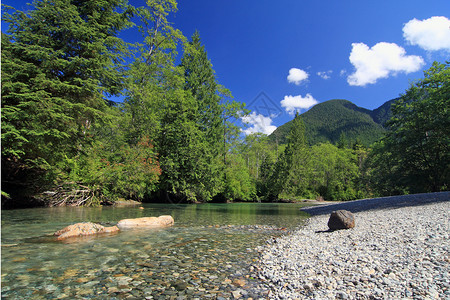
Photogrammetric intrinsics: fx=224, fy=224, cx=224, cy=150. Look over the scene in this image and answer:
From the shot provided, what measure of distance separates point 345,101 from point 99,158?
198946 millimetres

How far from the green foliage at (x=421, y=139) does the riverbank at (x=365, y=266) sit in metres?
20.3

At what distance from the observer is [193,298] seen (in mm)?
3467

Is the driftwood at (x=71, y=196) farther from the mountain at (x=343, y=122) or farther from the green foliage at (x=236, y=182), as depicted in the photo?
the mountain at (x=343, y=122)

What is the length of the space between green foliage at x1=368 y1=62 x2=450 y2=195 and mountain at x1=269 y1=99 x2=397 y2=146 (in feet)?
242

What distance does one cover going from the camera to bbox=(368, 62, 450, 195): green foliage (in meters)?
21.4

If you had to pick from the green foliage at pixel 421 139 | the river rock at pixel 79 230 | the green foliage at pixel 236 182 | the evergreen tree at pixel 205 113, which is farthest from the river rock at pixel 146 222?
the green foliage at pixel 421 139

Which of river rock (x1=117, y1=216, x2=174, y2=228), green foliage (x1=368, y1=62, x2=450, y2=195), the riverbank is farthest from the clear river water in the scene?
green foliage (x1=368, y1=62, x2=450, y2=195)

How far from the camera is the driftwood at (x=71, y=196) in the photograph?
16.5m

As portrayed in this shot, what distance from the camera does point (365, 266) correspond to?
4.18 meters

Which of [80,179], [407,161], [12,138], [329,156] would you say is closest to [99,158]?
[80,179]

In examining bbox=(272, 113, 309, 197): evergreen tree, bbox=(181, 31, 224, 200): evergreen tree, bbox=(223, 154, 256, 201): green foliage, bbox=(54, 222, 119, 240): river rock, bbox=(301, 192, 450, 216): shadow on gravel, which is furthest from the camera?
bbox=(272, 113, 309, 197): evergreen tree

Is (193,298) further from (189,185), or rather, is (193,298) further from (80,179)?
(189,185)

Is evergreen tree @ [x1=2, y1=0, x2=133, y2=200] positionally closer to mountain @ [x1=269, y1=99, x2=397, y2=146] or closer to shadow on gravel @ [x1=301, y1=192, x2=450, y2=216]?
shadow on gravel @ [x1=301, y1=192, x2=450, y2=216]

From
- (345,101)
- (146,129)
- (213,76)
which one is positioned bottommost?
(146,129)
